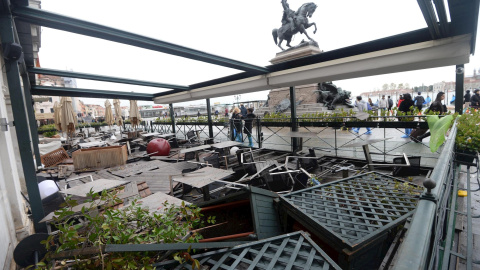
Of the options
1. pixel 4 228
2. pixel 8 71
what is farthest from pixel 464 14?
pixel 4 228

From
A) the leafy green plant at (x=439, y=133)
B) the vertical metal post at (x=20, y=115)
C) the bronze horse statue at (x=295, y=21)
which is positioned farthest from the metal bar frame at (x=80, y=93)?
the bronze horse statue at (x=295, y=21)

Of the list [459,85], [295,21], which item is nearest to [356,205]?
[459,85]

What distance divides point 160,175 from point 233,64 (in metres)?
3.48

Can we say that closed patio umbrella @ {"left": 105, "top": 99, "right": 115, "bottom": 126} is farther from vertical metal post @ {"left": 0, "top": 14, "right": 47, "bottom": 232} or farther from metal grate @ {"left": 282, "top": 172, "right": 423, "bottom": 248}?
metal grate @ {"left": 282, "top": 172, "right": 423, "bottom": 248}

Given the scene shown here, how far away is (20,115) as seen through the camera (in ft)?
9.82

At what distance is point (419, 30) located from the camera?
12.1 feet

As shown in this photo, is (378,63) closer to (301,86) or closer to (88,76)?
(88,76)

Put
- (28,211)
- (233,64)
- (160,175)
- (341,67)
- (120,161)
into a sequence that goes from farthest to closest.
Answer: (120,161), (160,175), (233,64), (341,67), (28,211)

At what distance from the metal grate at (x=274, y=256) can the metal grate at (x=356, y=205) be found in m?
0.26

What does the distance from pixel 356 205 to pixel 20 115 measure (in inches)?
165

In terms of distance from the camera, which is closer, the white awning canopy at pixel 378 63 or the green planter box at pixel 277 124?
the white awning canopy at pixel 378 63

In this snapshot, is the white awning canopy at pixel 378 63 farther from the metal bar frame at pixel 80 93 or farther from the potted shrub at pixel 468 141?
the metal bar frame at pixel 80 93

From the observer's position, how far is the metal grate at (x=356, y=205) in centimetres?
180

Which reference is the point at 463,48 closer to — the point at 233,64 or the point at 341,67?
the point at 341,67
